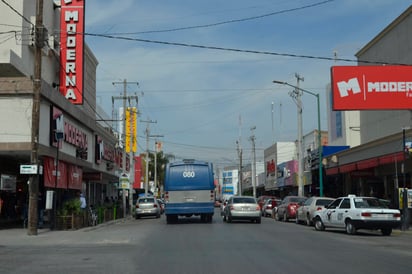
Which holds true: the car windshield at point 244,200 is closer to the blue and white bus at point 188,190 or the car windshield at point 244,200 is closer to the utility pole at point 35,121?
the blue and white bus at point 188,190

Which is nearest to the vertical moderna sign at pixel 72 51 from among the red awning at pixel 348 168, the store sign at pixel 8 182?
the store sign at pixel 8 182

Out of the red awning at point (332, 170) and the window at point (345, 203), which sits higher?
the red awning at point (332, 170)

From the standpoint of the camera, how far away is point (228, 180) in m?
158

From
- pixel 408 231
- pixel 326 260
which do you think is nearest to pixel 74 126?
pixel 408 231

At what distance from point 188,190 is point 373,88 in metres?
11.8

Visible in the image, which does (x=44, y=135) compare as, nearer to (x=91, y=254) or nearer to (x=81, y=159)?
(x=81, y=159)

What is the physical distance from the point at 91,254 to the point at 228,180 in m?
144

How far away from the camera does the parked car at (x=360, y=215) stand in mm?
20766

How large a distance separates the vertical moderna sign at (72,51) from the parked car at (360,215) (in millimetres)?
16788

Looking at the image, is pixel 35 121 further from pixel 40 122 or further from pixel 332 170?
pixel 332 170

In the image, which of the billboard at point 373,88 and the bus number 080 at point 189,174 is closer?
the bus number 080 at point 189,174

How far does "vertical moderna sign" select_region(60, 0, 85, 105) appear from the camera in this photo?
3192cm

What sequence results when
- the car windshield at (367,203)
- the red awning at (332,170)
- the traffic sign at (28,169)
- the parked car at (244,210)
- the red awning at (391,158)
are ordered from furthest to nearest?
the red awning at (332,170), the parked car at (244,210), the red awning at (391,158), the car windshield at (367,203), the traffic sign at (28,169)

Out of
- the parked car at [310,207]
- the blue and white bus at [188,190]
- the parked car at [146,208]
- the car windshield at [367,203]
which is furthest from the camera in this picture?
the parked car at [146,208]
